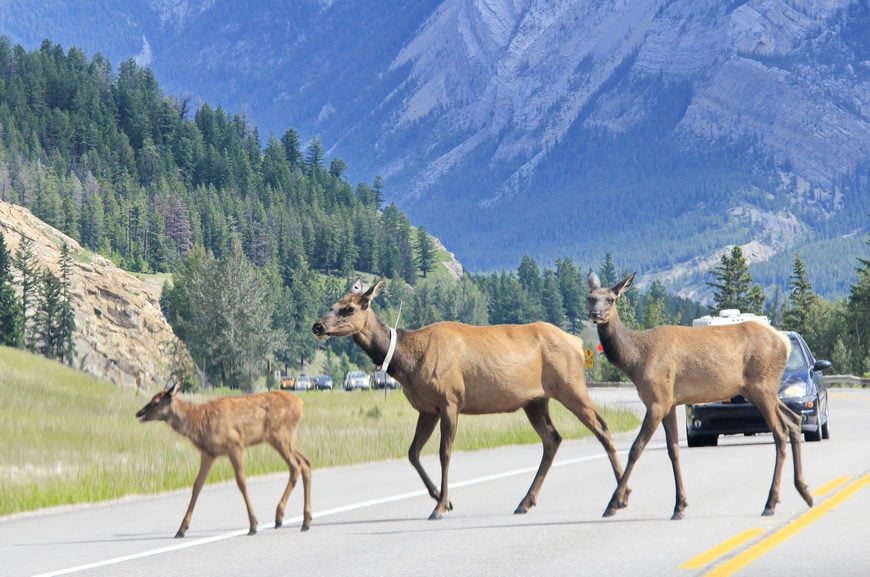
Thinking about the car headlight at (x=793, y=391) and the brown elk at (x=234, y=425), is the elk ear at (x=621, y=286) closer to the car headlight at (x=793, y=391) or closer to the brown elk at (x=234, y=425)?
the brown elk at (x=234, y=425)

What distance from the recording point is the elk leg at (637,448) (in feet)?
45.6

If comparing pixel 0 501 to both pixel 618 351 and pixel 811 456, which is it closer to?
pixel 618 351

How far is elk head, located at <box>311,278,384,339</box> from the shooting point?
13955 mm

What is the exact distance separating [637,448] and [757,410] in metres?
10.5

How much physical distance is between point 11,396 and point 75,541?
2998 centimetres

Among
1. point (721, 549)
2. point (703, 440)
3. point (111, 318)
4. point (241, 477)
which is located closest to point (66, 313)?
point (111, 318)

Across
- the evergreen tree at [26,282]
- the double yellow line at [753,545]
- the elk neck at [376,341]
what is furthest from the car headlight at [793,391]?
the evergreen tree at [26,282]

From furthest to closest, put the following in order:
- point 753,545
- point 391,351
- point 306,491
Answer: point 391,351 < point 306,491 < point 753,545

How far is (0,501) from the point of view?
1680 cm

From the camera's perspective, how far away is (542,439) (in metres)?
15.3

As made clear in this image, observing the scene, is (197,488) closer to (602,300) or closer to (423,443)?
(423,443)

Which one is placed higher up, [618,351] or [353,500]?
[618,351]

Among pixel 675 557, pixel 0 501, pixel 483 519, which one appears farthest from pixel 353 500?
pixel 675 557

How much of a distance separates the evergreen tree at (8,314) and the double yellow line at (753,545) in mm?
107851
